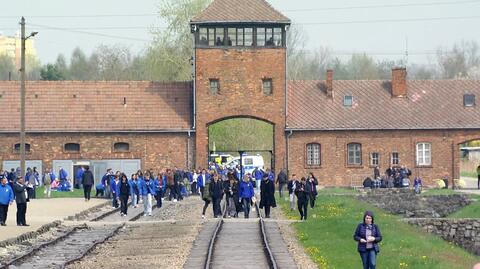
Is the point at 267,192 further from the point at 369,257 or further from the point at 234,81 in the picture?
the point at 234,81

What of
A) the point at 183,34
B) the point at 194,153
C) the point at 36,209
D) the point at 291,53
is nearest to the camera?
the point at 36,209

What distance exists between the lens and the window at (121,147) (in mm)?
69812

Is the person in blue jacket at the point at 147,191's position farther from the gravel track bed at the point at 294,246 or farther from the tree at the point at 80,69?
the tree at the point at 80,69

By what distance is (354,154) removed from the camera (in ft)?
235

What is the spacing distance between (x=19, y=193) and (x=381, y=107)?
3725 cm

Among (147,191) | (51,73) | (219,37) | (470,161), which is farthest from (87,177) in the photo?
(470,161)

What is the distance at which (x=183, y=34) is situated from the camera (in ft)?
316

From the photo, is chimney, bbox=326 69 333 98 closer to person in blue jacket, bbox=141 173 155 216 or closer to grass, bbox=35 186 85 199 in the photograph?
grass, bbox=35 186 85 199

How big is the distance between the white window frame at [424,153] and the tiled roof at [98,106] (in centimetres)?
1283

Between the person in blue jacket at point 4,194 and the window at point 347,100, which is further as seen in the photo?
the window at point 347,100

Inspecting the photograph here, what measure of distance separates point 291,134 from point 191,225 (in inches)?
1185

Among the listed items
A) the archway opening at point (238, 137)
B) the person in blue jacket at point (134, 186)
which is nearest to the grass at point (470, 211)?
the person in blue jacket at point (134, 186)

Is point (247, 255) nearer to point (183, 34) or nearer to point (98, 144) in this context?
point (98, 144)

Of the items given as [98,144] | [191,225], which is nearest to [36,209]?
[191,225]
